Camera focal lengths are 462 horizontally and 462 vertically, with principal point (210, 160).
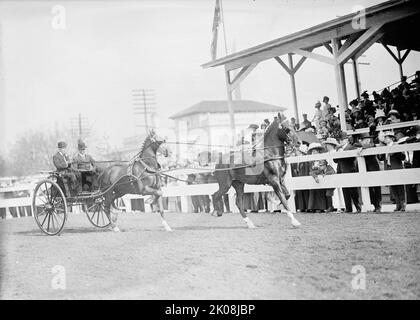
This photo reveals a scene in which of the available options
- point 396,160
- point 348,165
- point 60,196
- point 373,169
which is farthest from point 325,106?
point 60,196

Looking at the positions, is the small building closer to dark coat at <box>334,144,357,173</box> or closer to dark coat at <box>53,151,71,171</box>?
dark coat at <box>334,144,357,173</box>

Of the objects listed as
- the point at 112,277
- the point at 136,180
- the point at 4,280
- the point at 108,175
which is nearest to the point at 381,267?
the point at 112,277

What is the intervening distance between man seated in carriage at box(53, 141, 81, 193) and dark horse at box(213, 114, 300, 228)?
310cm

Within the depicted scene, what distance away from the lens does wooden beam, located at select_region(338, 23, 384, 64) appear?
33.5ft

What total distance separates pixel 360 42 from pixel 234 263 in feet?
22.6

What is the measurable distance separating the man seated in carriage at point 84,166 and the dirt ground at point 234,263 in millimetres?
1855

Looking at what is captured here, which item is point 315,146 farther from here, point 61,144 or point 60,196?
point 60,196

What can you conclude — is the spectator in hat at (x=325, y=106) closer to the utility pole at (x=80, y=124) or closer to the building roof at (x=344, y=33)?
the building roof at (x=344, y=33)

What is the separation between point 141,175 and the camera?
10.1m

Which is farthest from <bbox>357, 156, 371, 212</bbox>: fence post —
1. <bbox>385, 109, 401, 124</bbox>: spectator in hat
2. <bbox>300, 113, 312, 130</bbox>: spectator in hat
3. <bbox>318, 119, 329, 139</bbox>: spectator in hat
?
<bbox>300, 113, 312, 130</bbox>: spectator in hat

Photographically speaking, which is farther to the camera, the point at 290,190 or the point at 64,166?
the point at 290,190

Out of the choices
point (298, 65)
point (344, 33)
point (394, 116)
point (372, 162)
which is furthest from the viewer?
point (298, 65)

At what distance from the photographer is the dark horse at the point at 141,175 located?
10.1 meters
